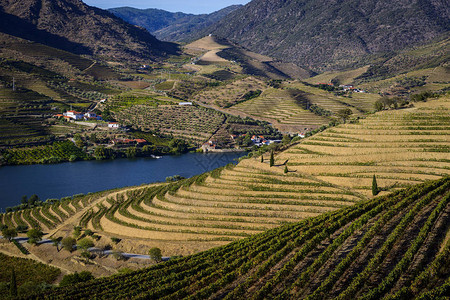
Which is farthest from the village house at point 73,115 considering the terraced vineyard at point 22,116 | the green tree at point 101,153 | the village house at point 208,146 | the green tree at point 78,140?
the village house at point 208,146

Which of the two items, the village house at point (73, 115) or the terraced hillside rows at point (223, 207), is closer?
the terraced hillside rows at point (223, 207)

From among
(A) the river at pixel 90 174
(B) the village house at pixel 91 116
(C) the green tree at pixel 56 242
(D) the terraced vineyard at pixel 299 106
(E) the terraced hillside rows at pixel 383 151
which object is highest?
(D) the terraced vineyard at pixel 299 106

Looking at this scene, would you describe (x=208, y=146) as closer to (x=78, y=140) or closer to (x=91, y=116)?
(x=78, y=140)

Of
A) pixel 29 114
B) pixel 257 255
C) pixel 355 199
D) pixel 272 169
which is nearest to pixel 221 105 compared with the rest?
pixel 29 114

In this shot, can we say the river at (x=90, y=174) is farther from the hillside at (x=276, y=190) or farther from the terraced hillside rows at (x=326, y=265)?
the terraced hillside rows at (x=326, y=265)

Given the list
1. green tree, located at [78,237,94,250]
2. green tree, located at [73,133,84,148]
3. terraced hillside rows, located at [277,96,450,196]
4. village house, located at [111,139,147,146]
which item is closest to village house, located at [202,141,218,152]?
village house, located at [111,139,147,146]

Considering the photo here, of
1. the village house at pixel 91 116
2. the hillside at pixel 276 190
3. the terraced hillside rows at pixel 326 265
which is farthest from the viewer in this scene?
the village house at pixel 91 116
